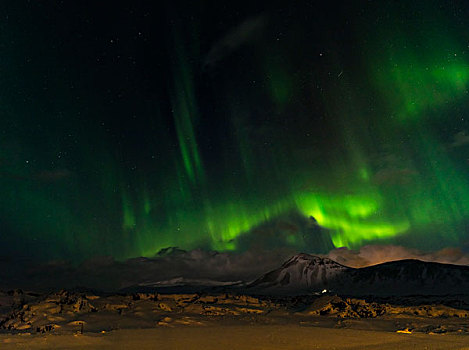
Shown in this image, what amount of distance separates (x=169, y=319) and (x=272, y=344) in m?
7.11

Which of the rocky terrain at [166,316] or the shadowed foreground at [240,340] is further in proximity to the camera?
the rocky terrain at [166,316]

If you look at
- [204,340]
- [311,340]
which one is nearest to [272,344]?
[311,340]

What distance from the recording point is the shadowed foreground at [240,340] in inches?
483

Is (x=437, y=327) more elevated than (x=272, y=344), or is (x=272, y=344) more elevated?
(x=272, y=344)

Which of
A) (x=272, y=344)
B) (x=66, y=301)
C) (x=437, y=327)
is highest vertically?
(x=66, y=301)

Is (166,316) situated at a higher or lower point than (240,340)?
higher

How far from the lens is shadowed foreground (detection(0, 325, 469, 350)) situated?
40.2ft

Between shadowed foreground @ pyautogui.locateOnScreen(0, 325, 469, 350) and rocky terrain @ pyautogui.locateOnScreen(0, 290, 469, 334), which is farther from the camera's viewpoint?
rocky terrain @ pyautogui.locateOnScreen(0, 290, 469, 334)

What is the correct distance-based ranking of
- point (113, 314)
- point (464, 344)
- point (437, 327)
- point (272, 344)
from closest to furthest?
point (464, 344), point (272, 344), point (437, 327), point (113, 314)

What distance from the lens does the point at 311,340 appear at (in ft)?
44.2

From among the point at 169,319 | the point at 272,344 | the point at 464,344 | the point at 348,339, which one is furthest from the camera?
the point at 169,319

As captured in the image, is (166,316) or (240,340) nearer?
(240,340)

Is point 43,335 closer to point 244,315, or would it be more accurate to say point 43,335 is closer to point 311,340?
point 311,340

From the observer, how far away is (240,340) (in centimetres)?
1355
